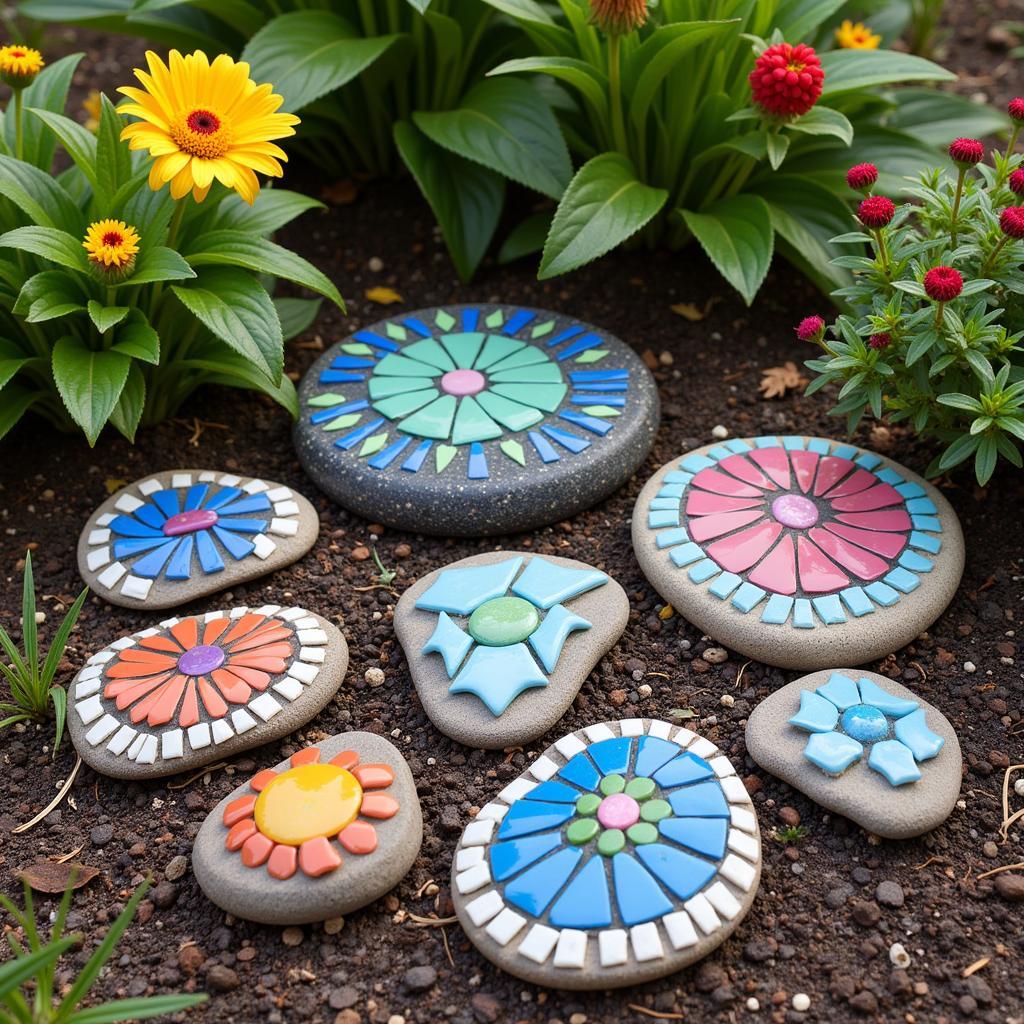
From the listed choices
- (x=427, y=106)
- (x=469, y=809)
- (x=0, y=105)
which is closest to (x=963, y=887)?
(x=469, y=809)

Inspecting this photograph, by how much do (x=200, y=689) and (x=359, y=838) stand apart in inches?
20.2

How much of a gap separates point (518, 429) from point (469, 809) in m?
1.01

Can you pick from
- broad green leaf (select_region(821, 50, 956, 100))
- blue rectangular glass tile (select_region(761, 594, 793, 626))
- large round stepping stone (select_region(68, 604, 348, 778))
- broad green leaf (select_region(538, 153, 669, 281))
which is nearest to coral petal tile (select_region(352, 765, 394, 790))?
Result: large round stepping stone (select_region(68, 604, 348, 778))

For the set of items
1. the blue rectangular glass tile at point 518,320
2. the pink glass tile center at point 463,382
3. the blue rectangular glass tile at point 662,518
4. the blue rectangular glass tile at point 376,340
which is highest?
the blue rectangular glass tile at point 518,320

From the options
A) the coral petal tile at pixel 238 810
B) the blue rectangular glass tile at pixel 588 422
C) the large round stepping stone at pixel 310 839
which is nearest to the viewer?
the large round stepping stone at pixel 310 839

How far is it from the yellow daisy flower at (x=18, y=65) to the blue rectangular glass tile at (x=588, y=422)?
1.45 m

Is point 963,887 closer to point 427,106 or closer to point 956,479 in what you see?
point 956,479

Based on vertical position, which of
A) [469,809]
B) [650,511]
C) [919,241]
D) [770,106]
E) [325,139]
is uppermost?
[770,106]

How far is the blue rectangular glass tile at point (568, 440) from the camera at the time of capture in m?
2.76

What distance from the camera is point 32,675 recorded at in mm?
2314

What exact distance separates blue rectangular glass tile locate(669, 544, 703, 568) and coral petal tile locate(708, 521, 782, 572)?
0.03m

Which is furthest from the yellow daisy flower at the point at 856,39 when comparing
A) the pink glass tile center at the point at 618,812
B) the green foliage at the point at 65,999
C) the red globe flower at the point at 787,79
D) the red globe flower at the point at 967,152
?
the green foliage at the point at 65,999

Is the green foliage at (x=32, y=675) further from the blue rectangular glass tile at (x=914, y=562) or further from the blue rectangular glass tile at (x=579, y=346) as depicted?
the blue rectangular glass tile at (x=914, y=562)

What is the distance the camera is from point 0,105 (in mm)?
3994
